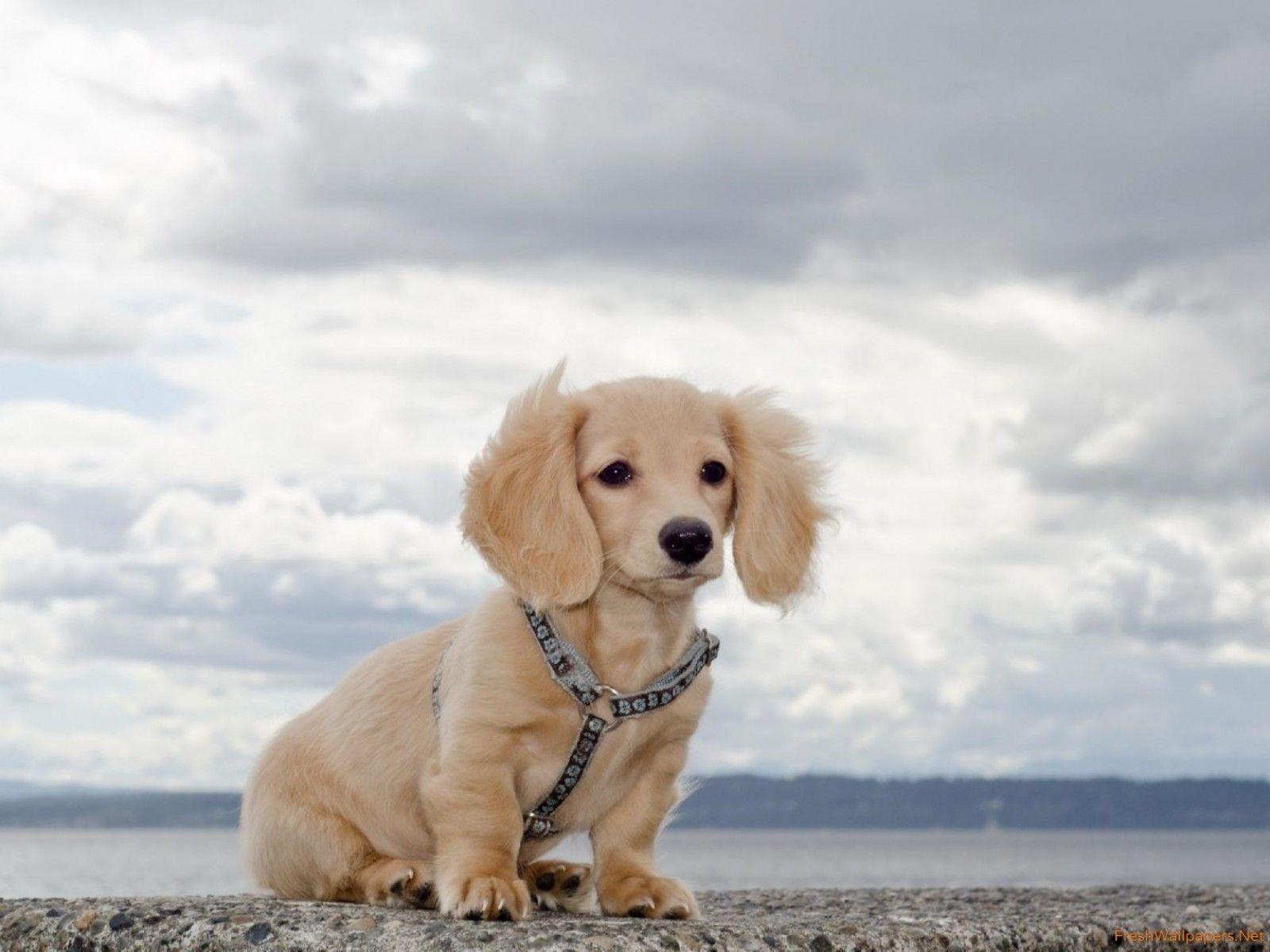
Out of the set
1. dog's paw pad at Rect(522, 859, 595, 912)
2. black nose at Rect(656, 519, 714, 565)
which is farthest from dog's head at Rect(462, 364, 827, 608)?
dog's paw pad at Rect(522, 859, 595, 912)

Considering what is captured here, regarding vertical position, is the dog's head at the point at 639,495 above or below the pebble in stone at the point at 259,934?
above

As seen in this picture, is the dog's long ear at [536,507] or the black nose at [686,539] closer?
the black nose at [686,539]

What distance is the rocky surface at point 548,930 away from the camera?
551cm

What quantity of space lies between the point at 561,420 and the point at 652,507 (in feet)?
2.40

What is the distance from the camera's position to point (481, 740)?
245 inches

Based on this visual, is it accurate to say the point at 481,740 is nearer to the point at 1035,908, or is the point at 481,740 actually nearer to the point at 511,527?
the point at 511,527

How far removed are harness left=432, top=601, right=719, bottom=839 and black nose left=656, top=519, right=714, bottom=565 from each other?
28.8 inches

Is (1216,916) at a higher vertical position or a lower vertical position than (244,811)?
lower

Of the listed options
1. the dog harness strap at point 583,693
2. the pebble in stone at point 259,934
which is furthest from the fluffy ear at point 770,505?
the pebble in stone at point 259,934

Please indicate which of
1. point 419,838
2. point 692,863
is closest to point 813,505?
point 419,838

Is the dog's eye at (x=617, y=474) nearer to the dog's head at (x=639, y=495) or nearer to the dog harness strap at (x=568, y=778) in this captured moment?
the dog's head at (x=639, y=495)

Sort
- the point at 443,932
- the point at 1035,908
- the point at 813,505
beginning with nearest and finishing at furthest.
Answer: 1. the point at 443,932
2. the point at 813,505
3. the point at 1035,908

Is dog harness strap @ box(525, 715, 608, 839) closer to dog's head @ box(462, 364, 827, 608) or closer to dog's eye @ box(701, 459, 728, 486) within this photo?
dog's head @ box(462, 364, 827, 608)

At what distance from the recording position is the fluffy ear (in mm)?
6750
